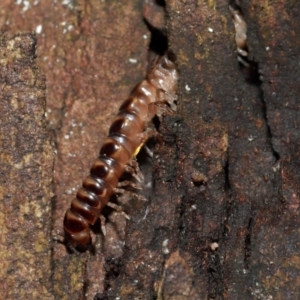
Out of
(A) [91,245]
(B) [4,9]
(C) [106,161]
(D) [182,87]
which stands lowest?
(A) [91,245]

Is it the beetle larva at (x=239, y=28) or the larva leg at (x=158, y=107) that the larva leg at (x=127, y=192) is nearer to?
the larva leg at (x=158, y=107)

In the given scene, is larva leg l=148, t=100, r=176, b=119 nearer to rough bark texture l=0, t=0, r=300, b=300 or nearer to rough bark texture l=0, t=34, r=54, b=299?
rough bark texture l=0, t=0, r=300, b=300

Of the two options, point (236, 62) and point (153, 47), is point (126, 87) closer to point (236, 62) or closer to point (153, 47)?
point (153, 47)

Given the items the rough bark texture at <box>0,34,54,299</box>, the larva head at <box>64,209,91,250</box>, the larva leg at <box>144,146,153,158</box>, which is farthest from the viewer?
the larva leg at <box>144,146,153,158</box>

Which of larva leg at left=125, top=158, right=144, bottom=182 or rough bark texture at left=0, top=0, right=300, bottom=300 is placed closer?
rough bark texture at left=0, top=0, right=300, bottom=300

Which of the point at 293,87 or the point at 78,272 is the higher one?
the point at 293,87

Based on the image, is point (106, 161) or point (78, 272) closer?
point (78, 272)

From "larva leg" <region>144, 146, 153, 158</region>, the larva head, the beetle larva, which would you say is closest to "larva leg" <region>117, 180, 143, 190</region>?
"larva leg" <region>144, 146, 153, 158</region>

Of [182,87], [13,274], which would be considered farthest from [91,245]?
[182,87]
